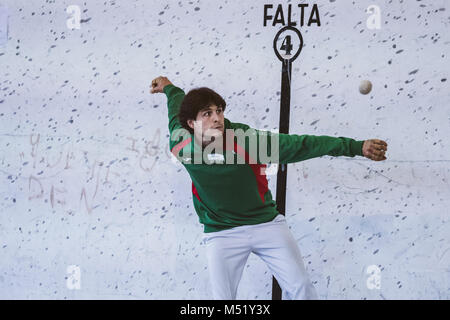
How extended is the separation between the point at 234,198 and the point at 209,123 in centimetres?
33

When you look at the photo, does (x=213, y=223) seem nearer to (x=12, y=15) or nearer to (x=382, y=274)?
(x=382, y=274)

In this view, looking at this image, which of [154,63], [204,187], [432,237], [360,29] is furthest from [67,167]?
[432,237]

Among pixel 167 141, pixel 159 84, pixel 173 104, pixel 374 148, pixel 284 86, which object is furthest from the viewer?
pixel 167 141

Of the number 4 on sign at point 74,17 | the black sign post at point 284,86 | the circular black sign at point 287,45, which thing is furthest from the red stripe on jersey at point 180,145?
the number 4 on sign at point 74,17

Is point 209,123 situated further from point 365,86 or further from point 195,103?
point 365,86

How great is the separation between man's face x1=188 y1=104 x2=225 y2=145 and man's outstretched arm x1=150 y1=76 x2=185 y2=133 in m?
0.13

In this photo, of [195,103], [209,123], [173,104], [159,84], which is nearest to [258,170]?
[209,123]

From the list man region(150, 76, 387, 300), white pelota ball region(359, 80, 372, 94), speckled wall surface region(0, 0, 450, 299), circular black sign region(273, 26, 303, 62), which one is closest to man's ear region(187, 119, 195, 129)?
man region(150, 76, 387, 300)

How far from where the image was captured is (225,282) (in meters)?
1.98

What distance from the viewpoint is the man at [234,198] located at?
1.95 metres

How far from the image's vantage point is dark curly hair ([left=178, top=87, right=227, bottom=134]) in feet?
6.69

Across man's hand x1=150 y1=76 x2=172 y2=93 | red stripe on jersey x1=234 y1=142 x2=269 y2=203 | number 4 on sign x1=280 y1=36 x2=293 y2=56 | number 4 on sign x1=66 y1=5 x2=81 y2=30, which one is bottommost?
red stripe on jersey x1=234 y1=142 x2=269 y2=203

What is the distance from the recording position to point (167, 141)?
8.35 feet

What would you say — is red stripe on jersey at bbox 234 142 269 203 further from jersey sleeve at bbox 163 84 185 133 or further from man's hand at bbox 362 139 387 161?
man's hand at bbox 362 139 387 161
